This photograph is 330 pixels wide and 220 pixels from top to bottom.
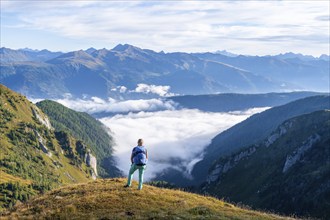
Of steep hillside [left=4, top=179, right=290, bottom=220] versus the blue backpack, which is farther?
the blue backpack

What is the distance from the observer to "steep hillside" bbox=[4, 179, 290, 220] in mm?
32812

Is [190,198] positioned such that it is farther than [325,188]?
No

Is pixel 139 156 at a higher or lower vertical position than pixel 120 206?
higher

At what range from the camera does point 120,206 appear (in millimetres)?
34781

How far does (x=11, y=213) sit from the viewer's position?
114 feet

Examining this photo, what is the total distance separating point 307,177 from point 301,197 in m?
15.0

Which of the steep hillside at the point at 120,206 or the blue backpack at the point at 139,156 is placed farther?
the blue backpack at the point at 139,156

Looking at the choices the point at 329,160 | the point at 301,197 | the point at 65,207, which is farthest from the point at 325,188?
the point at 65,207

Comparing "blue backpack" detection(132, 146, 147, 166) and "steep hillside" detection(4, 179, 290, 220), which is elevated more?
"blue backpack" detection(132, 146, 147, 166)

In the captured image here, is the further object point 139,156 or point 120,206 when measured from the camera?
point 139,156

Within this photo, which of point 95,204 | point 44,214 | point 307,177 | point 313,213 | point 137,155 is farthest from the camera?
point 307,177

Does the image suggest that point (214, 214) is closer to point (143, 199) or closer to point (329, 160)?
point (143, 199)

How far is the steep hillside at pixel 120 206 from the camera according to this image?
32.8 meters

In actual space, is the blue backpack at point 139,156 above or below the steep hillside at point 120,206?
above
